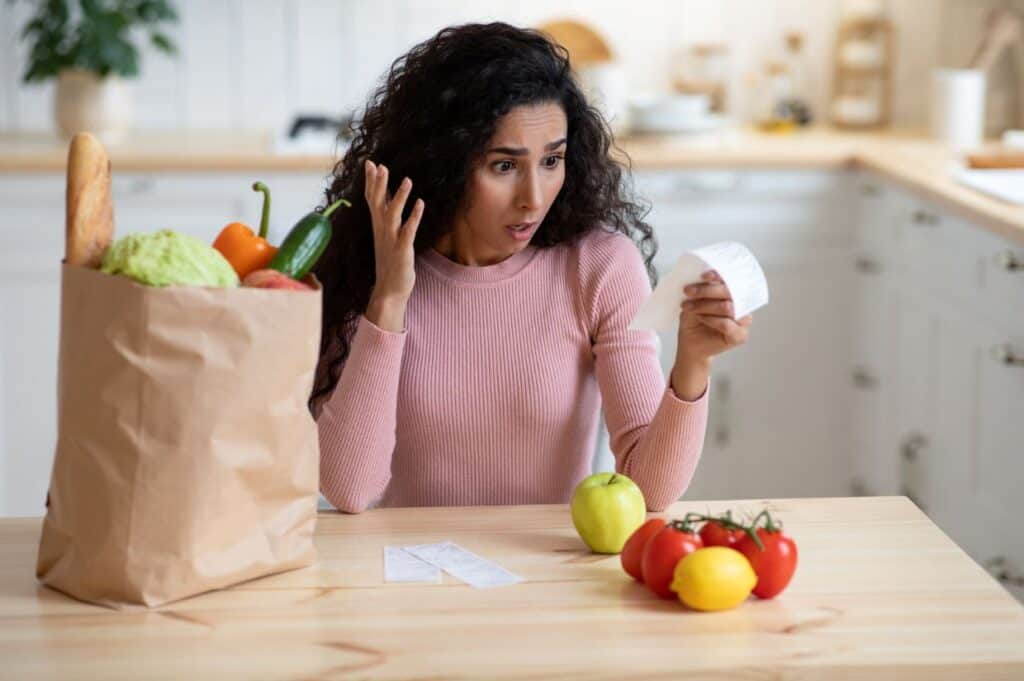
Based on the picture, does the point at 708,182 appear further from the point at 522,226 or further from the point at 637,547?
the point at 637,547

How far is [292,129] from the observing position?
3.57m

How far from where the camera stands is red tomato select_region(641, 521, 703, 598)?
1318mm

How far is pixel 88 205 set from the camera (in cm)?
132

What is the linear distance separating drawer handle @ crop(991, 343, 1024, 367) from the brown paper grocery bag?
153 cm

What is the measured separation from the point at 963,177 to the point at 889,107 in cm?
110

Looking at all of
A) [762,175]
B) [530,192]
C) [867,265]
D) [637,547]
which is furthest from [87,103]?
[637,547]

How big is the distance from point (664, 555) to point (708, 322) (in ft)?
0.97

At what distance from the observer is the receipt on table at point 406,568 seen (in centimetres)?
139

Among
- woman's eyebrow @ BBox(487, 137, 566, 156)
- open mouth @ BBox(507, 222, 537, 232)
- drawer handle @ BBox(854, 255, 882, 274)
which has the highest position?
woman's eyebrow @ BBox(487, 137, 566, 156)

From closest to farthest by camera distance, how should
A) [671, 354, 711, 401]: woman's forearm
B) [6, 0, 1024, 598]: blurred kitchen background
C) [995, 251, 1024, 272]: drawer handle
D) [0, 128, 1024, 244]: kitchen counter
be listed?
[671, 354, 711, 401]: woman's forearm → [995, 251, 1024, 272]: drawer handle → [6, 0, 1024, 598]: blurred kitchen background → [0, 128, 1024, 244]: kitchen counter

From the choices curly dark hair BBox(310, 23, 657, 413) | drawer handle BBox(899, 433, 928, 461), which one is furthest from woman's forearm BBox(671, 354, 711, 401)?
drawer handle BBox(899, 433, 928, 461)

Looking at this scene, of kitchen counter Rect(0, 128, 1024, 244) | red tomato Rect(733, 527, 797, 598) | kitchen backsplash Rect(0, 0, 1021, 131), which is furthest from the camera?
Result: kitchen backsplash Rect(0, 0, 1021, 131)

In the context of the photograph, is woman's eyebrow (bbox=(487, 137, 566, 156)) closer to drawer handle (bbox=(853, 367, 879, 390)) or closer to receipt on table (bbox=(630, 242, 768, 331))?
receipt on table (bbox=(630, 242, 768, 331))

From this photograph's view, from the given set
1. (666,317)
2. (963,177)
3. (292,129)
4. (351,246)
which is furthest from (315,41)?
(666,317)
